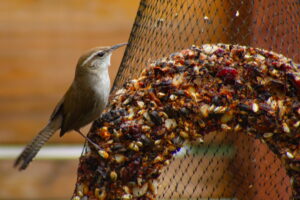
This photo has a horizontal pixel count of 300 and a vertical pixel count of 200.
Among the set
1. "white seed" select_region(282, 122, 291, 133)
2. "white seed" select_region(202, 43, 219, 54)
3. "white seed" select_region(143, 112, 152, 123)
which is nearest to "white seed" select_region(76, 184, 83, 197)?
"white seed" select_region(143, 112, 152, 123)

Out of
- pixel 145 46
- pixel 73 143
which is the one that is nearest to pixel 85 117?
pixel 145 46

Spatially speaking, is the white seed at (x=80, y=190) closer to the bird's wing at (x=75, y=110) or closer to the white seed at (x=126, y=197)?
the white seed at (x=126, y=197)

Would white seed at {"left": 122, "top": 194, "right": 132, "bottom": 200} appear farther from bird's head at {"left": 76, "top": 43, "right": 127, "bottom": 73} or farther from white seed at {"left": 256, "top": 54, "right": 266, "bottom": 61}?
bird's head at {"left": 76, "top": 43, "right": 127, "bottom": 73}

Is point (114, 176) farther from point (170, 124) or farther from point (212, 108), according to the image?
point (212, 108)

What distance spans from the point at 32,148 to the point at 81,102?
1.23 feet

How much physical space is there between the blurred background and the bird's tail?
77 centimetres

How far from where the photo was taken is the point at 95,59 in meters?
3.57

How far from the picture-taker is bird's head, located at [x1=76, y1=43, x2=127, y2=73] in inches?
140

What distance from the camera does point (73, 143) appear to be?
13.9ft

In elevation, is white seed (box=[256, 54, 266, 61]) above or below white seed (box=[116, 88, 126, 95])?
Result: above

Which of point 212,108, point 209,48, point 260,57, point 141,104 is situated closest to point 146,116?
point 141,104


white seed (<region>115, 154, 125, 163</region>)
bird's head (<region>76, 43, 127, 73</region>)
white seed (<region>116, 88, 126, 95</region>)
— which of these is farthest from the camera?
bird's head (<region>76, 43, 127, 73</region>)

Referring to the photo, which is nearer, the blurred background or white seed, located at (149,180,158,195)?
white seed, located at (149,180,158,195)

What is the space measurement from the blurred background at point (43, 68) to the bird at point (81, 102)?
639 mm
